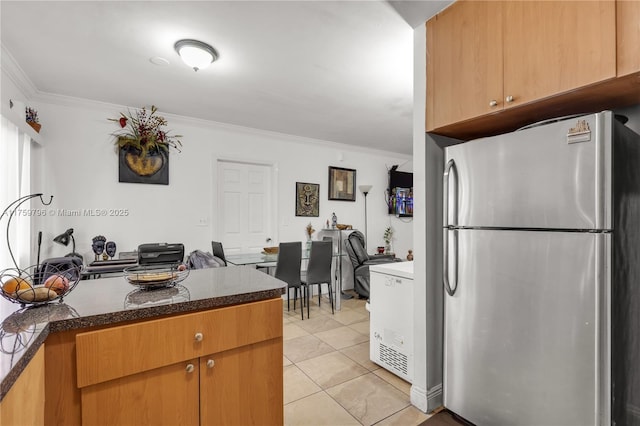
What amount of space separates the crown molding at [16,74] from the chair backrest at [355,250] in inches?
164

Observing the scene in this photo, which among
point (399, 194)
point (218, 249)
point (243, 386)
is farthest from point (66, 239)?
point (399, 194)

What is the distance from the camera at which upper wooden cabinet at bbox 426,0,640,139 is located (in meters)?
1.28

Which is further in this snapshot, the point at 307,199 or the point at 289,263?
the point at 307,199

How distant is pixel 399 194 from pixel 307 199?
83.6 inches

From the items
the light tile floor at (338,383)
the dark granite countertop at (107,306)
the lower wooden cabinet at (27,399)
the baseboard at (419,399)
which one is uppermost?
the dark granite countertop at (107,306)

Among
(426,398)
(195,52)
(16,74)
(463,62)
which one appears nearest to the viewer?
(463,62)

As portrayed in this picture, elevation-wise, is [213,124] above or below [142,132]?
above

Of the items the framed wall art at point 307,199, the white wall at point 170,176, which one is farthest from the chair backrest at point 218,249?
the framed wall art at point 307,199

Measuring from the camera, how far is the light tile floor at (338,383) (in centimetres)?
196

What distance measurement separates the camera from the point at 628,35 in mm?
1229

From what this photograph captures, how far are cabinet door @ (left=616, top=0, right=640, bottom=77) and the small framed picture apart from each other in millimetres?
4200

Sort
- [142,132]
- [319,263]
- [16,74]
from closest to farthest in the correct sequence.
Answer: [16,74] < [142,132] < [319,263]

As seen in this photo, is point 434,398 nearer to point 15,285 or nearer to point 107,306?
point 107,306

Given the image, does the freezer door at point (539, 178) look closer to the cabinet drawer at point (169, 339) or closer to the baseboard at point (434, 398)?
the baseboard at point (434, 398)
